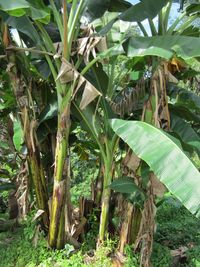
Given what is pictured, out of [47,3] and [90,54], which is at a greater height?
[47,3]

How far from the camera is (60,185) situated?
352cm

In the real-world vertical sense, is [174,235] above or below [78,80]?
below

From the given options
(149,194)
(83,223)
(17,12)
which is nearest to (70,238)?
(83,223)

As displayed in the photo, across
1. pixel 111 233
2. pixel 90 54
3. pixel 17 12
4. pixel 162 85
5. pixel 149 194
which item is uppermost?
pixel 17 12

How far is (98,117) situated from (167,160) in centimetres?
124

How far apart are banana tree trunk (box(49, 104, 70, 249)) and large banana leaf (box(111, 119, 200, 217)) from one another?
622 millimetres

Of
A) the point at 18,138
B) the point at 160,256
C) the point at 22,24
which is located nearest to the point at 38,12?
the point at 22,24

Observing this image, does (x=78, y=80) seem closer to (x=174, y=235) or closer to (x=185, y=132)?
(x=185, y=132)

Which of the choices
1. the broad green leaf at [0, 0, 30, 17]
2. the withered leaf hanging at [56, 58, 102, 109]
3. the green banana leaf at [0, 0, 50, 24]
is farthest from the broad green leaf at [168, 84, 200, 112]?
the broad green leaf at [0, 0, 30, 17]

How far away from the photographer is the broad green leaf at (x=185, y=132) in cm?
333

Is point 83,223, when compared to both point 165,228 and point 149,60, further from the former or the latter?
point 149,60

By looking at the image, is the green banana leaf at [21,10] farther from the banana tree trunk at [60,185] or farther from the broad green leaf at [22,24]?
the banana tree trunk at [60,185]

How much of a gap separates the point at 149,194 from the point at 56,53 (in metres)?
1.54

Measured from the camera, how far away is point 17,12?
2721mm
